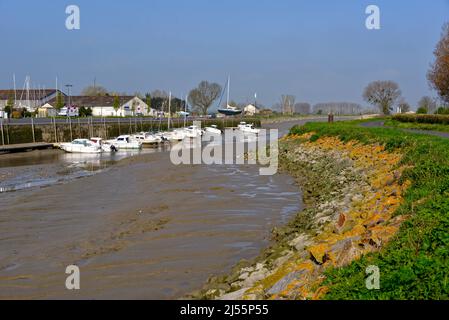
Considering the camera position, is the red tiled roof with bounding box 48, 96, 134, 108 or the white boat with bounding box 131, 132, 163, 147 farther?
the red tiled roof with bounding box 48, 96, 134, 108

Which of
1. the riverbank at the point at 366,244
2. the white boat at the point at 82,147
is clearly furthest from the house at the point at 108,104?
the riverbank at the point at 366,244

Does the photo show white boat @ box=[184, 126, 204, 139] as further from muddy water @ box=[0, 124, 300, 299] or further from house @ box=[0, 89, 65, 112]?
muddy water @ box=[0, 124, 300, 299]

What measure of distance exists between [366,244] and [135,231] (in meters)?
7.76

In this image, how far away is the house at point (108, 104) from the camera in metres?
113

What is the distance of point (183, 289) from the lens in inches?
380

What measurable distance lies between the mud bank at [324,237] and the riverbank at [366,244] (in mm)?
18

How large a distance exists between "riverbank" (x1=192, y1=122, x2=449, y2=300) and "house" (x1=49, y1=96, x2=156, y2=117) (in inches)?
3866

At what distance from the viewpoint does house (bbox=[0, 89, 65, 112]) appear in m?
104

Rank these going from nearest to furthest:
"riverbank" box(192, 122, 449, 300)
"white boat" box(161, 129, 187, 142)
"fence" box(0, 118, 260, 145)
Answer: "riverbank" box(192, 122, 449, 300), "fence" box(0, 118, 260, 145), "white boat" box(161, 129, 187, 142)

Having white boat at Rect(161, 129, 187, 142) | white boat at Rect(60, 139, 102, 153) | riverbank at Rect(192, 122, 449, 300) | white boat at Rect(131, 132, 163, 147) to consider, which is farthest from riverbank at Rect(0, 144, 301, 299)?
white boat at Rect(161, 129, 187, 142)
